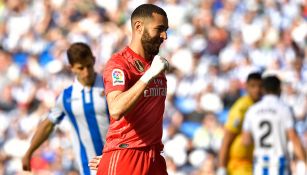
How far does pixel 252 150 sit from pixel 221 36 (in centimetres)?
695

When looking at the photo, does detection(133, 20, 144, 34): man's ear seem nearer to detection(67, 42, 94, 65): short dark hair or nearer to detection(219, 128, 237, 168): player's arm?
detection(67, 42, 94, 65): short dark hair

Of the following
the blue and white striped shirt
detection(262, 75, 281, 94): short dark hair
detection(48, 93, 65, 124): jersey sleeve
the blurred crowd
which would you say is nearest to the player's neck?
the blue and white striped shirt

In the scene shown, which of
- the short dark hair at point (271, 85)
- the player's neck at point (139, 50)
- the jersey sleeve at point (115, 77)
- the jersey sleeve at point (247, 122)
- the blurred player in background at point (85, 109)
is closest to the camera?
the jersey sleeve at point (115, 77)

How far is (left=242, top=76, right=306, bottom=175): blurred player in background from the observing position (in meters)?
10.7

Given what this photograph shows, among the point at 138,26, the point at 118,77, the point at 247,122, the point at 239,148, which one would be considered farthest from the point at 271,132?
the point at 118,77

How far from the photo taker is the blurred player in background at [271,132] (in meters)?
10.7

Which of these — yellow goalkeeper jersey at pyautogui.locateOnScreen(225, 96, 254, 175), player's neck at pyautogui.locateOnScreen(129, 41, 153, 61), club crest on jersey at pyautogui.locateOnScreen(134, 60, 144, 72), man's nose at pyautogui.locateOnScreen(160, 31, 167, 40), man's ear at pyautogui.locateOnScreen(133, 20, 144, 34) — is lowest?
yellow goalkeeper jersey at pyautogui.locateOnScreen(225, 96, 254, 175)

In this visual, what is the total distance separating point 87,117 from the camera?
941 cm

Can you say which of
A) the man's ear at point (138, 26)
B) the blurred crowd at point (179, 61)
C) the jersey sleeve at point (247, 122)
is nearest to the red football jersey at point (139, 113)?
the man's ear at point (138, 26)

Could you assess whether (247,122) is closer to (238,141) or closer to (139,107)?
(238,141)

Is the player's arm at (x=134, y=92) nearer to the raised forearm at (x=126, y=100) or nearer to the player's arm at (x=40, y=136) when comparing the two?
the raised forearm at (x=126, y=100)

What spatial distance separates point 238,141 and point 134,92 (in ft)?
18.1

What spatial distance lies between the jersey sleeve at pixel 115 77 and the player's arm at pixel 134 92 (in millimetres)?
176

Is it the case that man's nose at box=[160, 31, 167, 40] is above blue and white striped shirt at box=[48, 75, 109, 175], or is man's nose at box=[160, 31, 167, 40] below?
above
